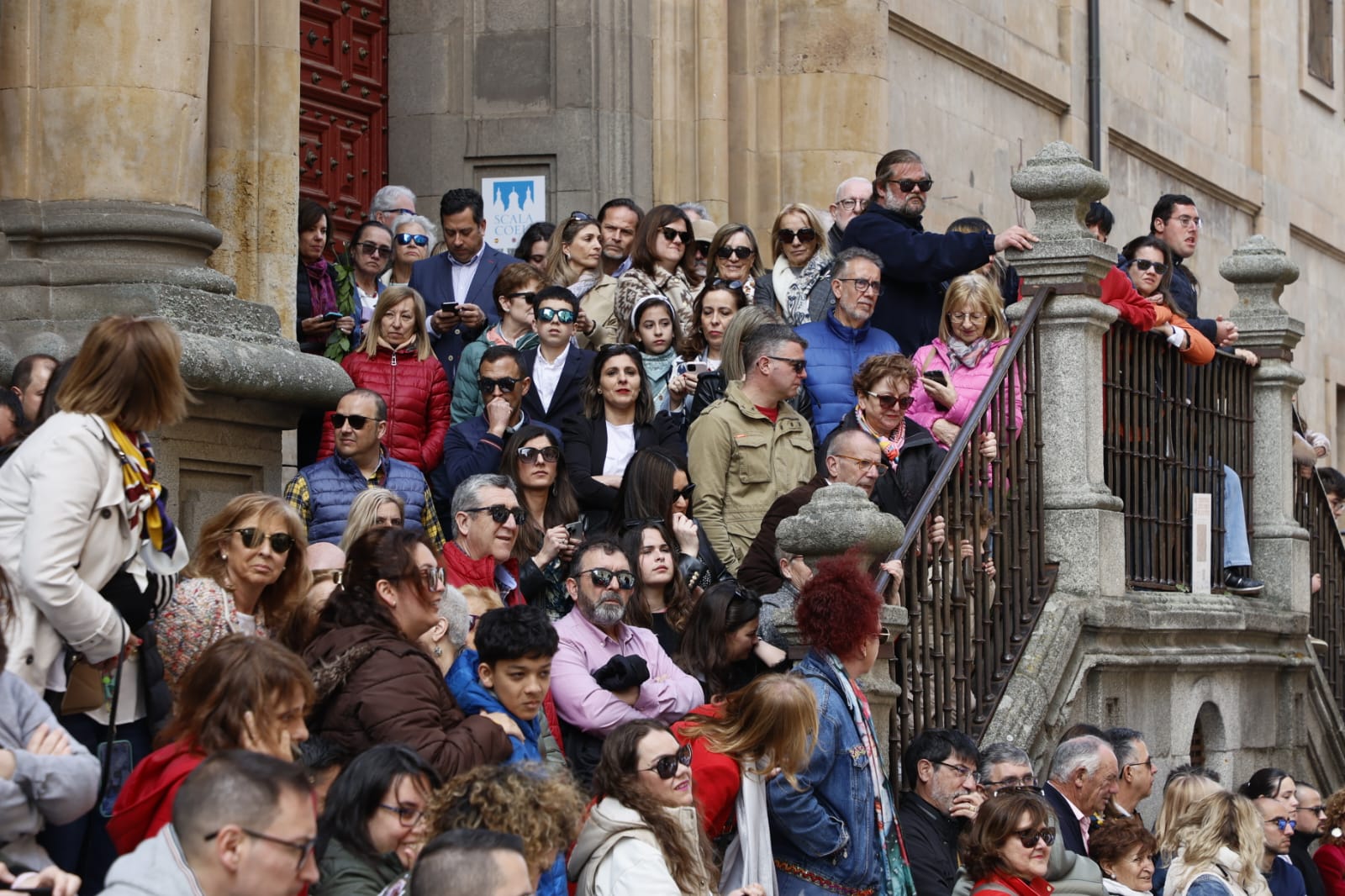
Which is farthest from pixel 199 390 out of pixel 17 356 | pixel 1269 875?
pixel 1269 875

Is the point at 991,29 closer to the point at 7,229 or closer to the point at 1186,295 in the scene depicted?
the point at 1186,295

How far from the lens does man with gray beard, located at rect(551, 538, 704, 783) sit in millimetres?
7488

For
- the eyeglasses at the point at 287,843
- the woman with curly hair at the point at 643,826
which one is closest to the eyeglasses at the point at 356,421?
the woman with curly hair at the point at 643,826

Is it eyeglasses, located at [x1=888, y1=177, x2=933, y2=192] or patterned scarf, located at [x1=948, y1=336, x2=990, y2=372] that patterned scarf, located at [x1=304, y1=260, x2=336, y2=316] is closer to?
eyeglasses, located at [x1=888, y1=177, x2=933, y2=192]

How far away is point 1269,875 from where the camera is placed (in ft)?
32.7

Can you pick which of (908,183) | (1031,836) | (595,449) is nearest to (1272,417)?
(908,183)

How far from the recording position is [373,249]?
10969mm

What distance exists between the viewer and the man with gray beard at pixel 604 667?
7.49 m

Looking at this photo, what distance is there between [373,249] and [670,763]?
4904 millimetres

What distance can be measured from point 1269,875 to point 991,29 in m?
10.5

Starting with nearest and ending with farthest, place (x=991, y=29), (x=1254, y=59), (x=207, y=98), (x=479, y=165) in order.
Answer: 1. (x=207, y=98)
2. (x=479, y=165)
3. (x=991, y=29)
4. (x=1254, y=59)

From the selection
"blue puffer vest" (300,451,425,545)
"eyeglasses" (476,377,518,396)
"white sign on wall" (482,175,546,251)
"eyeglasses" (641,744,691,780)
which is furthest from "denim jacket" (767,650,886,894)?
"white sign on wall" (482,175,546,251)

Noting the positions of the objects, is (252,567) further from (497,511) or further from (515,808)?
(497,511)

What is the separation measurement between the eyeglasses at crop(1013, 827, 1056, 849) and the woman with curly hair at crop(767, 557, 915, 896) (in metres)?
0.39
